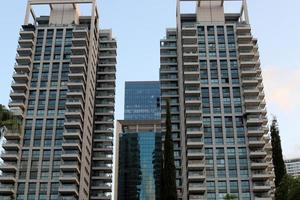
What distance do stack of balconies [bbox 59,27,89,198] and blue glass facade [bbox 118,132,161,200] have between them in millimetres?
62966

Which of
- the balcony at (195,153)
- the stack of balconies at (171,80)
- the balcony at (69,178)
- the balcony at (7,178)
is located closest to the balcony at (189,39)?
the stack of balconies at (171,80)

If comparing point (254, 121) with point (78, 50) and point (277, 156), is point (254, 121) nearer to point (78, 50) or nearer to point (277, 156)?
point (277, 156)

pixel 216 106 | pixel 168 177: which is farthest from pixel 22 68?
pixel 168 177

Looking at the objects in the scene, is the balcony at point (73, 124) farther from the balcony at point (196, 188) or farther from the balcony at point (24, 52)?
the balcony at point (196, 188)

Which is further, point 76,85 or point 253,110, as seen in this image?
point 76,85

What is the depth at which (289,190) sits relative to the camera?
61688 millimetres

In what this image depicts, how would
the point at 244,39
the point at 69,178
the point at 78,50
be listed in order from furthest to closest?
the point at 244,39 → the point at 78,50 → the point at 69,178

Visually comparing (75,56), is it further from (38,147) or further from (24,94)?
(38,147)

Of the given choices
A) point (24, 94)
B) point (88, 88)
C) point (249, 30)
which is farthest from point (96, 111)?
point (249, 30)

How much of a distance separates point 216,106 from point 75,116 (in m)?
30.6

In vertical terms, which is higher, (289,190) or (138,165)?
(138,165)

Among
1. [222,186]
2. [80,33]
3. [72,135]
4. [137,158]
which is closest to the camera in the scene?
[222,186]

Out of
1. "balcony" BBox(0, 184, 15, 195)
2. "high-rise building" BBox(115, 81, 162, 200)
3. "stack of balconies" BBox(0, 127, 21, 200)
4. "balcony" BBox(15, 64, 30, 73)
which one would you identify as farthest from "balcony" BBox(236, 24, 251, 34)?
"high-rise building" BBox(115, 81, 162, 200)

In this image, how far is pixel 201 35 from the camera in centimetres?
10950
